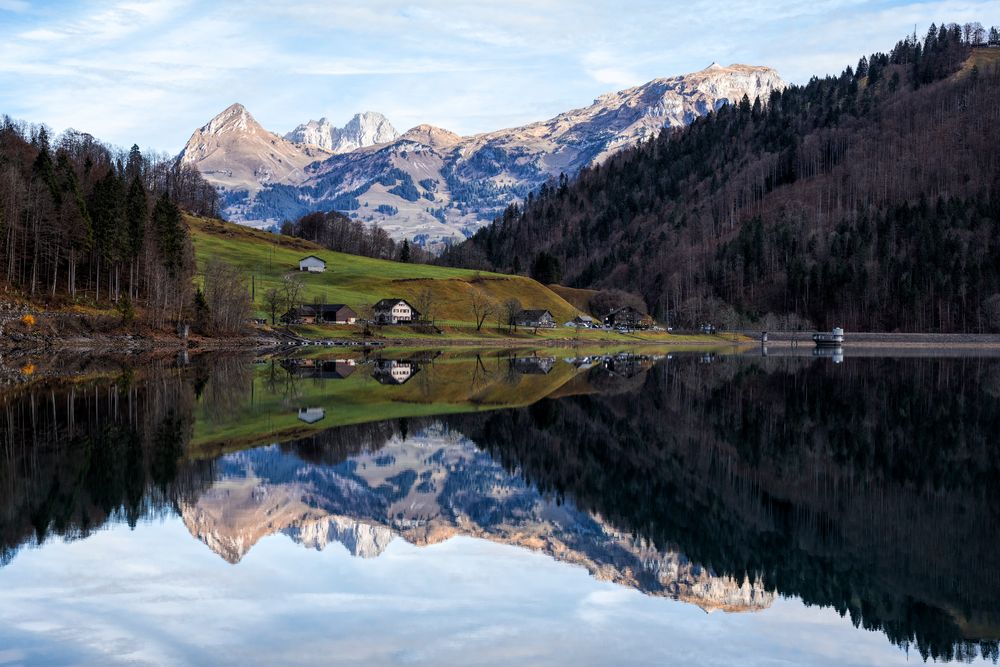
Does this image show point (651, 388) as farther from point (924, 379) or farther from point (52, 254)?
point (52, 254)

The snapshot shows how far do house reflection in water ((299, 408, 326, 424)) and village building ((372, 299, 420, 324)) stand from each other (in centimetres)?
11362

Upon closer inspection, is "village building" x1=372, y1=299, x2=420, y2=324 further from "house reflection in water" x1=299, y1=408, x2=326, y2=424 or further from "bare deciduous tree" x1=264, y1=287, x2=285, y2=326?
"house reflection in water" x1=299, y1=408, x2=326, y2=424

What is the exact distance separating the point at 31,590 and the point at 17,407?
Result: 29010mm

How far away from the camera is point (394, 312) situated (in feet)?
543

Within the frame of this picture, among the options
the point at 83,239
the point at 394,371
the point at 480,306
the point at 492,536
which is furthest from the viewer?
the point at 480,306

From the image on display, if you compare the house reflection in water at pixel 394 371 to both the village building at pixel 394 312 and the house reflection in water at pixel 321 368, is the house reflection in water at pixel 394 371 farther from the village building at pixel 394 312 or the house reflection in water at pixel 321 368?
the village building at pixel 394 312

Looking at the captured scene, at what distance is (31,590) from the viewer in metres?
16.8

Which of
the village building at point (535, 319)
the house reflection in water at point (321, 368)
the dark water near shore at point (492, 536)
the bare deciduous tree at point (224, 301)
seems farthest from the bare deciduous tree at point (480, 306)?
the dark water near shore at point (492, 536)

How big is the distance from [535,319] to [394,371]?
109 m

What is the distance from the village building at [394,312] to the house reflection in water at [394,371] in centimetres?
6306

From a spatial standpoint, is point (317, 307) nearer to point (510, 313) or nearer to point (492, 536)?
point (510, 313)

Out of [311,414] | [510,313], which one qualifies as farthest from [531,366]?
[510,313]

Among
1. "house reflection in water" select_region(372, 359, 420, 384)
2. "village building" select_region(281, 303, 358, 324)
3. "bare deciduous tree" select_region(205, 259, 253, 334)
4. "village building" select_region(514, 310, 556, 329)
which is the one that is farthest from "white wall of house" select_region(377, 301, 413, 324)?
"house reflection in water" select_region(372, 359, 420, 384)

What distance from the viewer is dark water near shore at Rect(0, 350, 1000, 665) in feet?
49.8
